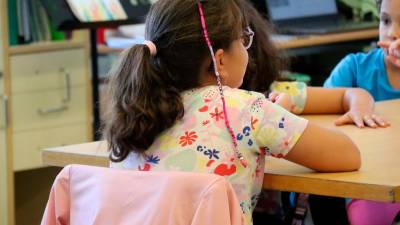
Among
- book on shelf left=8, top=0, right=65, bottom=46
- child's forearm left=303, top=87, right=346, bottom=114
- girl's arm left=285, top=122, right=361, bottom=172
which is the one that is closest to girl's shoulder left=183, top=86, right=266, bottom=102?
girl's arm left=285, top=122, right=361, bottom=172

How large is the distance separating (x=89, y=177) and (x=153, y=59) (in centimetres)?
25

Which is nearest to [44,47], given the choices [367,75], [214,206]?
[367,75]

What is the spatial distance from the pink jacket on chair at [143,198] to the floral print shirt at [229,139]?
10 centimetres

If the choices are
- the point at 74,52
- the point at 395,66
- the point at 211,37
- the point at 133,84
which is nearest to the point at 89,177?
the point at 133,84

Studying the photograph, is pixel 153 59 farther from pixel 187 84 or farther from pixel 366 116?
pixel 366 116

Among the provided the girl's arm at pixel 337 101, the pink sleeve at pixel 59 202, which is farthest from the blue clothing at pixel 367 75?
the pink sleeve at pixel 59 202

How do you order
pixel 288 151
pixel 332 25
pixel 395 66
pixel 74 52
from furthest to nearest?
pixel 332 25
pixel 74 52
pixel 395 66
pixel 288 151

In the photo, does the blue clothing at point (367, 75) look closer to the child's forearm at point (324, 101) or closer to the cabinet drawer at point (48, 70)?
the child's forearm at point (324, 101)

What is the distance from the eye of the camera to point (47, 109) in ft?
10.4

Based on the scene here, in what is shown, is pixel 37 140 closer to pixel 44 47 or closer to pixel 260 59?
pixel 44 47

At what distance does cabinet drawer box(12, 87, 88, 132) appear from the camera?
10.1ft

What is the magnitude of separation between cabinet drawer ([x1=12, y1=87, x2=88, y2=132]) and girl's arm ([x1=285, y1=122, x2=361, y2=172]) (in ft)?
6.13

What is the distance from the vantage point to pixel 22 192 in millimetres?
3418

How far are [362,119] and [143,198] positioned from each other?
718 mm
